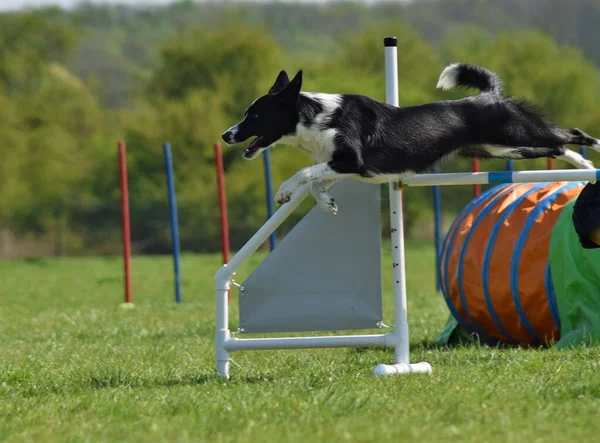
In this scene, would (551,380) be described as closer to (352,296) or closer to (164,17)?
(352,296)

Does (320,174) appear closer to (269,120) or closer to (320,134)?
(320,134)

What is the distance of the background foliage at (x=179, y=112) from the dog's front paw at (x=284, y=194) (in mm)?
15150

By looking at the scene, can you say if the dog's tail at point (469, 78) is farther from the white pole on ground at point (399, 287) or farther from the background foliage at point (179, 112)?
the background foliage at point (179, 112)

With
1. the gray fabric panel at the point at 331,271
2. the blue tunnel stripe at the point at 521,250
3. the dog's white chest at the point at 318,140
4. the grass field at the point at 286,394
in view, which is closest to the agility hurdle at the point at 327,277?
the gray fabric panel at the point at 331,271

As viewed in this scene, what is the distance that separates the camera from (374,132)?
178 inches

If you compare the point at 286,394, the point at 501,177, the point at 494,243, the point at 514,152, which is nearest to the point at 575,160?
the point at 514,152

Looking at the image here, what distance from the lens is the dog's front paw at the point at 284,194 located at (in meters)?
4.45

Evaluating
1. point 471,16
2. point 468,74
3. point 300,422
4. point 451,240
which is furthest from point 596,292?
point 471,16

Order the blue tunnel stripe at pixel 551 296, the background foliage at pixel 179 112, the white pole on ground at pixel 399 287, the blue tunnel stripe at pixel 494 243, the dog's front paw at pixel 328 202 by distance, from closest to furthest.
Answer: the dog's front paw at pixel 328 202
the white pole on ground at pixel 399 287
the blue tunnel stripe at pixel 551 296
the blue tunnel stripe at pixel 494 243
the background foliage at pixel 179 112

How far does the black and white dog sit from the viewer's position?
175 inches

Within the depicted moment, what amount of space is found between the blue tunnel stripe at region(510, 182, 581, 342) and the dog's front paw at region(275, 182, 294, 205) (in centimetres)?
202

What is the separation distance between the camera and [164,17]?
444 feet

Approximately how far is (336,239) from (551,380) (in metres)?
1.21

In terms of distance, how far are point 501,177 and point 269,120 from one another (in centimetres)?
108
